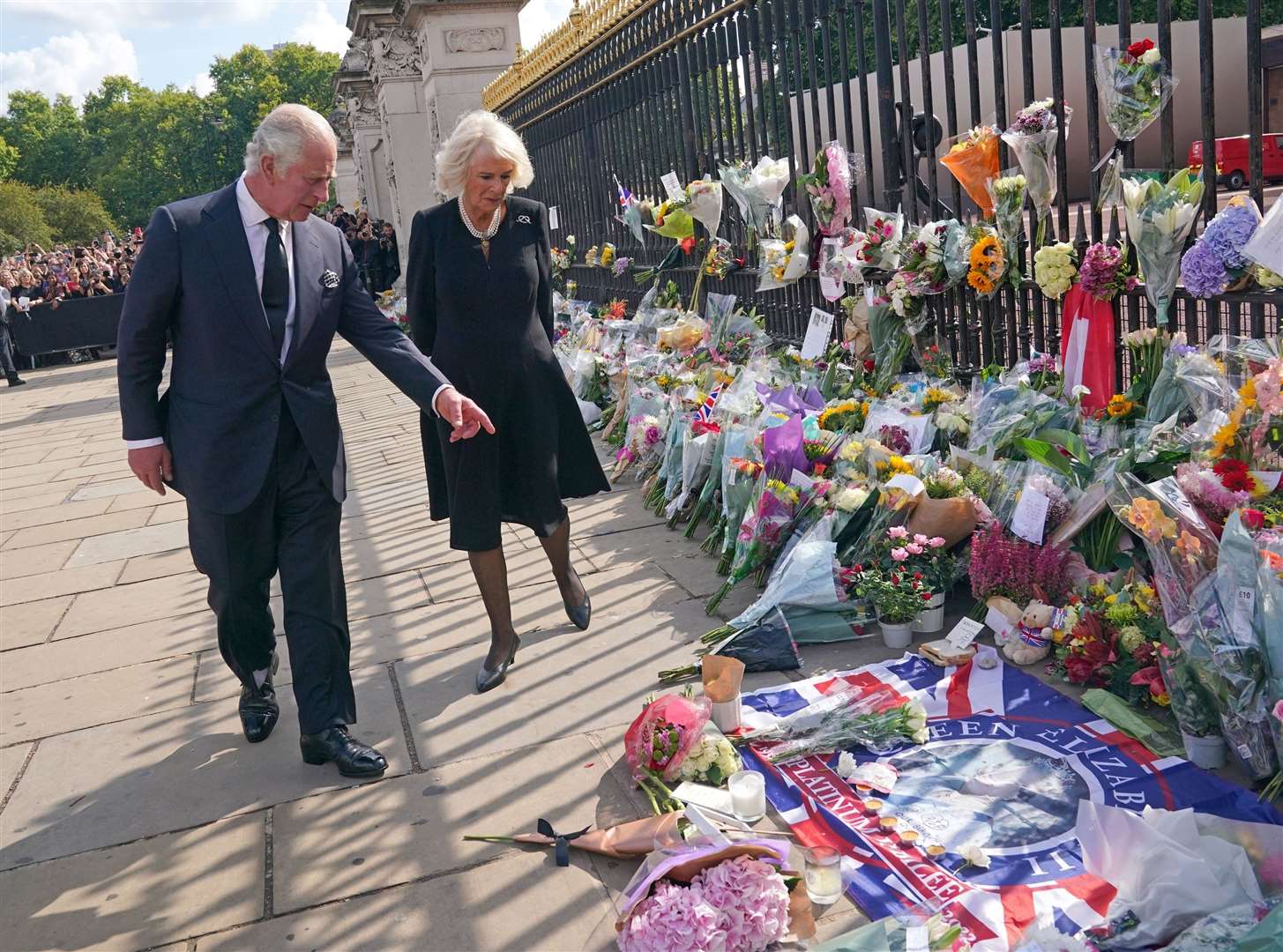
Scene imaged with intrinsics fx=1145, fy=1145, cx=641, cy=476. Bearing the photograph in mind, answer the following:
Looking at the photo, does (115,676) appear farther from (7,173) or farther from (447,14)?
(7,173)

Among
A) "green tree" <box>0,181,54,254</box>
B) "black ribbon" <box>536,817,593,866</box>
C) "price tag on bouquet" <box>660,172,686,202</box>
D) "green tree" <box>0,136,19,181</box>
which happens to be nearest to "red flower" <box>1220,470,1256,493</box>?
"black ribbon" <box>536,817,593,866</box>

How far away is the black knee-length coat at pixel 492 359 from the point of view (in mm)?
4008

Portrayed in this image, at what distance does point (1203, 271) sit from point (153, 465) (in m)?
3.34

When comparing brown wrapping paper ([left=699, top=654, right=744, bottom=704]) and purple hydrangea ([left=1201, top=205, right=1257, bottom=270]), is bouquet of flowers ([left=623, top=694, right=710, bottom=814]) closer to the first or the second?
brown wrapping paper ([left=699, top=654, right=744, bottom=704])

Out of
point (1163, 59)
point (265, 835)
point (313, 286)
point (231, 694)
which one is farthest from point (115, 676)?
point (1163, 59)

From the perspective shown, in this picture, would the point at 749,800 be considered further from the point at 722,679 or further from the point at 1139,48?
the point at 1139,48

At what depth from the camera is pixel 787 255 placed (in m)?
6.49

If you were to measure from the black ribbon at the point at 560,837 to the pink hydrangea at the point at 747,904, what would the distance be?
50cm

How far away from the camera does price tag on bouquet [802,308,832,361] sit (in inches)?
239

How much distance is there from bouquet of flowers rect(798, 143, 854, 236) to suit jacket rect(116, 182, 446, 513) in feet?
10.1

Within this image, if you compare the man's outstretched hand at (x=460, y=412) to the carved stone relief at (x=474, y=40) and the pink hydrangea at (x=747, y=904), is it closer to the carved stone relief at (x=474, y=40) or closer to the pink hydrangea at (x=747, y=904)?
the pink hydrangea at (x=747, y=904)

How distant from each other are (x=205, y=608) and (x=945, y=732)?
142 inches

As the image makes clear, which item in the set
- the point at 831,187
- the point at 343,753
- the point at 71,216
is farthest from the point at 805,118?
the point at 71,216

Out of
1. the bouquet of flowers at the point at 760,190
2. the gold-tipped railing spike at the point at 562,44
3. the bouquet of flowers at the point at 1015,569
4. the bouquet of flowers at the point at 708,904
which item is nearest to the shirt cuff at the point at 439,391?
the bouquet of flowers at the point at 708,904
